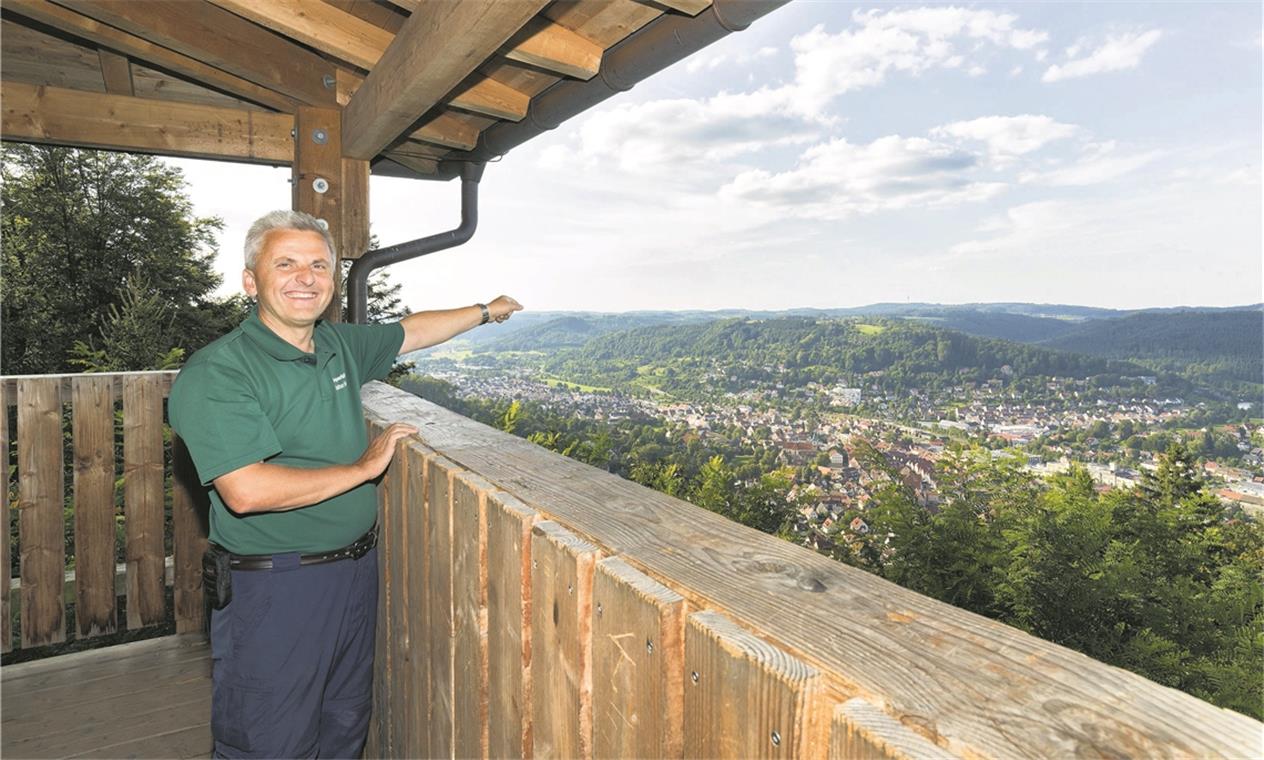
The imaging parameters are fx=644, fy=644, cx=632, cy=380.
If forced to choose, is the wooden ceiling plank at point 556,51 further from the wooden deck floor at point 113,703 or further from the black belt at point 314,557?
the wooden deck floor at point 113,703

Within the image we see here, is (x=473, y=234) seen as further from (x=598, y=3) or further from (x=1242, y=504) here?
(x=1242, y=504)

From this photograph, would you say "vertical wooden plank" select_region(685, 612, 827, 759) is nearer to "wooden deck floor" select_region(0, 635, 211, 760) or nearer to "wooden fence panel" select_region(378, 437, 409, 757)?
"wooden fence panel" select_region(378, 437, 409, 757)

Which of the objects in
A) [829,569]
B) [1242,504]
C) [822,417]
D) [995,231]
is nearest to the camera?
[829,569]

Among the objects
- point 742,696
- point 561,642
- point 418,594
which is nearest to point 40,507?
point 418,594

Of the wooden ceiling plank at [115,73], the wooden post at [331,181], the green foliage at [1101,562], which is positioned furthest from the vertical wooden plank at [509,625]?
the wooden ceiling plank at [115,73]

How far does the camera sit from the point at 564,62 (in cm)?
232

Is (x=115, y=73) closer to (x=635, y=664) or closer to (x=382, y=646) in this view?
(x=382, y=646)

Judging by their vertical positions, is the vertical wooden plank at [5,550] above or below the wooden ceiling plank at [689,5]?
below

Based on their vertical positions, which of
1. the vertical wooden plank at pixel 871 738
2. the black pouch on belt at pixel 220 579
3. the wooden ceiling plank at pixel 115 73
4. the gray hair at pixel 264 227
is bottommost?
the black pouch on belt at pixel 220 579

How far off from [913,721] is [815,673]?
0.26 ft

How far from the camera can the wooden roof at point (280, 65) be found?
2.02m

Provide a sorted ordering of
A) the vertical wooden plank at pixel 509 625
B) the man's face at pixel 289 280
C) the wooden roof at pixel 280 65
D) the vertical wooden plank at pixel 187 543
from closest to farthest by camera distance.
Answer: the vertical wooden plank at pixel 509 625, the man's face at pixel 289 280, the wooden roof at pixel 280 65, the vertical wooden plank at pixel 187 543

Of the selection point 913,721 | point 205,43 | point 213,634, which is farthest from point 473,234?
point 913,721

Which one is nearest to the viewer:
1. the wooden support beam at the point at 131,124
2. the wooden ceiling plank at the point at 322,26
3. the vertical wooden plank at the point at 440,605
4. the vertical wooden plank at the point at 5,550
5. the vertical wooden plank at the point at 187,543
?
the vertical wooden plank at the point at 440,605
